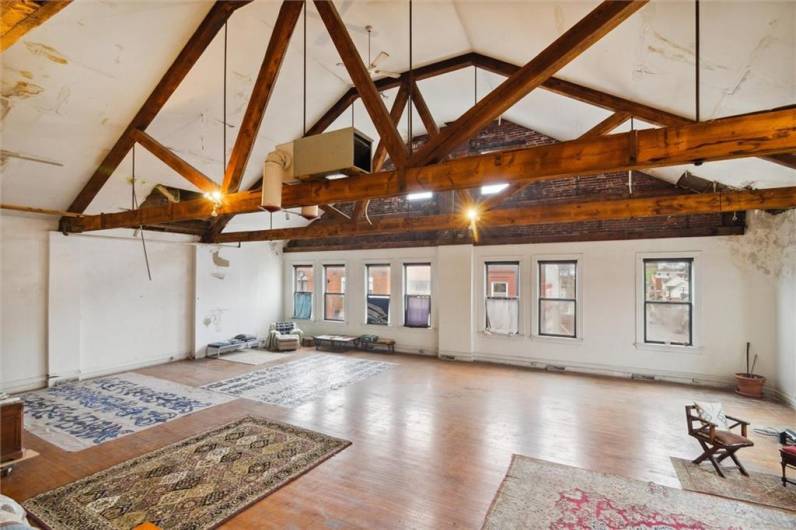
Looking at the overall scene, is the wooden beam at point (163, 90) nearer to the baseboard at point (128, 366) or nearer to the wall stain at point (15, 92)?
the wall stain at point (15, 92)

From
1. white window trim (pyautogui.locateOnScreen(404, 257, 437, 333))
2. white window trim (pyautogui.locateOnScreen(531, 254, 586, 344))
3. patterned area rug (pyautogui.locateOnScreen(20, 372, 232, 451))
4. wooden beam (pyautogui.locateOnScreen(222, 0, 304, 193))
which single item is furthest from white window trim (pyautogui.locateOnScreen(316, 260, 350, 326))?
wooden beam (pyautogui.locateOnScreen(222, 0, 304, 193))

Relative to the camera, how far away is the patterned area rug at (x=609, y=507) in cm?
291

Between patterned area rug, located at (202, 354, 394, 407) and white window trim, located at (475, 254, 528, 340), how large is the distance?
2431mm

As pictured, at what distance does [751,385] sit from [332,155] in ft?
24.7

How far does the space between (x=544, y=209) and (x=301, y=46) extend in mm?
4323

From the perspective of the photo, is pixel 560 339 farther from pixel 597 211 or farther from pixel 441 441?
pixel 441 441

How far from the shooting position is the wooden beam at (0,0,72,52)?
164 centimetres

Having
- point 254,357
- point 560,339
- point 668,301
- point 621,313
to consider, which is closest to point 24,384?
point 254,357

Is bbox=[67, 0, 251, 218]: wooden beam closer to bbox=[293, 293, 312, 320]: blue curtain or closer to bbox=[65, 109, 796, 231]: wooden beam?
bbox=[65, 109, 796, 231]: wooden beam

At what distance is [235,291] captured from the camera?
32.3ft

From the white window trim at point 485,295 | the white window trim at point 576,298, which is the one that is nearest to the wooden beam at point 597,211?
the white window trim at point 576,298

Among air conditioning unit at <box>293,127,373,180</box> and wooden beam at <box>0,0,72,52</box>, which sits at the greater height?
wooden beam at <box>0,0,72,52</box>

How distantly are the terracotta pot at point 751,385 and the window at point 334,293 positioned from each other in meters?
8.55

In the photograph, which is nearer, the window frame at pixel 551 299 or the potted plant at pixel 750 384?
the potted plant at pixel 750 384
